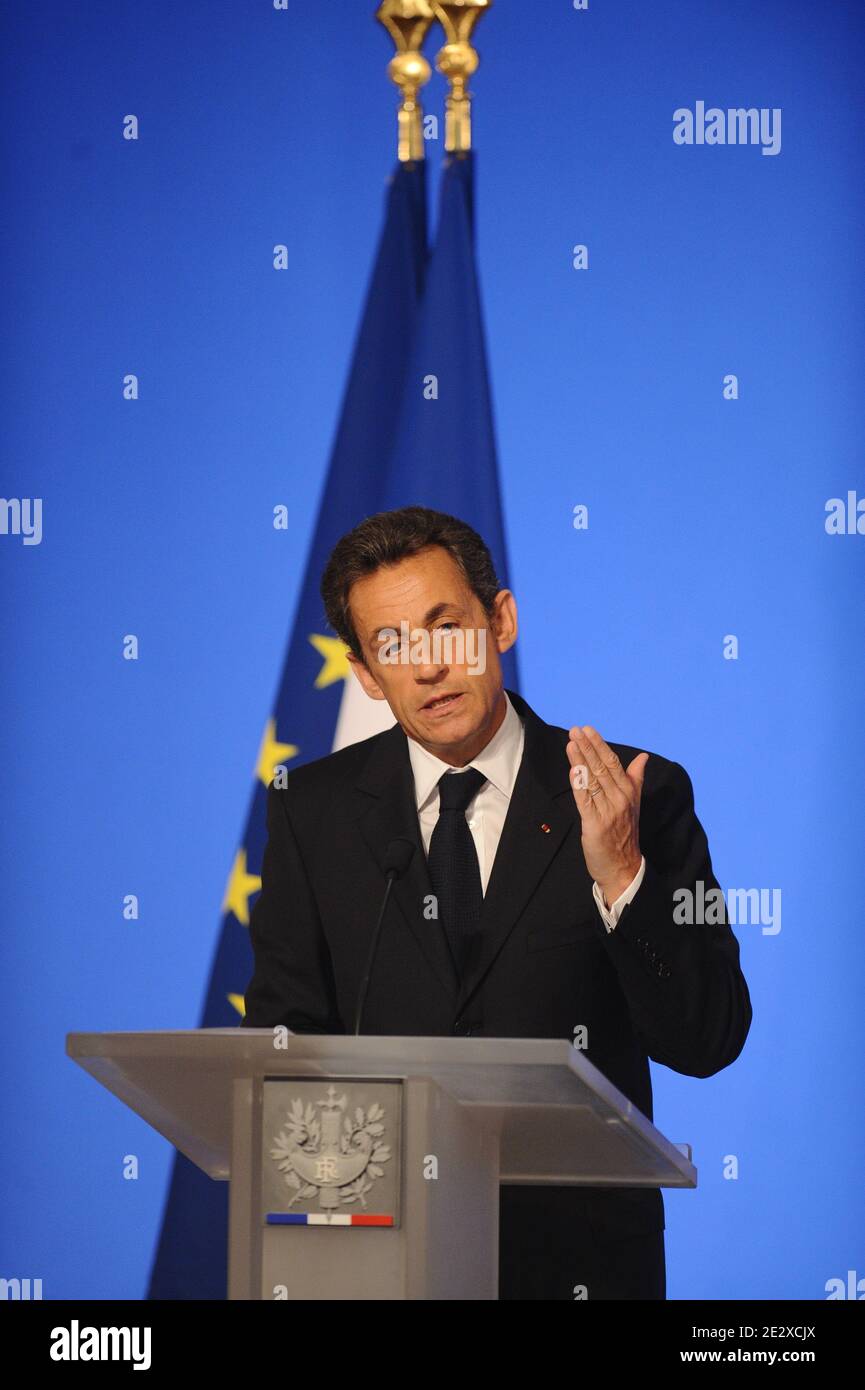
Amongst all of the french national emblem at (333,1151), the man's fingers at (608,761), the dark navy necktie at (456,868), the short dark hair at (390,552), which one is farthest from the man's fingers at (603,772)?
the short dark hair at (390,552)

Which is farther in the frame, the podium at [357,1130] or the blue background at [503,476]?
the blue background at [503,476]

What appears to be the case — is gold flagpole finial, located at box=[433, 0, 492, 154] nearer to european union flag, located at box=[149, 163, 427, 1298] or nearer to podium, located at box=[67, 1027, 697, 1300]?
european union flag, located at box=[149, 163, 427, 1298]

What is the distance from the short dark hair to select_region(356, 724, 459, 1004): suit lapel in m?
0.20

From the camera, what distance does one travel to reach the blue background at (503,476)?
426 centimetres

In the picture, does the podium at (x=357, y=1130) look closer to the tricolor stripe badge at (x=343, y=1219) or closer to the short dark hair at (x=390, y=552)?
the tricolor stripe badge at (x=343, y=1219)

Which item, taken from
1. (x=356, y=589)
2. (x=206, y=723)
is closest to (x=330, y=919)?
(x=356, y=589)

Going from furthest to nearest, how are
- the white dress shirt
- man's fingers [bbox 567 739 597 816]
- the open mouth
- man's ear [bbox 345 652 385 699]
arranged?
man's ear [bbox 345 652 385 699], the open mouth, the white dress shirt, man's fingers [bbox 567 739 597 816]

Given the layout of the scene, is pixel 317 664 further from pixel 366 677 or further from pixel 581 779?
pixel 581 779

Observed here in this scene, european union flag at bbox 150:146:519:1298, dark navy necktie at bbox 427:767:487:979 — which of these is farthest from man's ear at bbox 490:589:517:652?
european union flag at bbox 150:146:519:1298

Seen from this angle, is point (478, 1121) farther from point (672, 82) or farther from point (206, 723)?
point (672, 82)

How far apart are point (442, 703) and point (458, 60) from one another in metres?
2.04

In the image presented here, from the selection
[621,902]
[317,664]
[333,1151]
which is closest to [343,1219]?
[333,1151]

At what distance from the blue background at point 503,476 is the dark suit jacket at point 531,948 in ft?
3.96

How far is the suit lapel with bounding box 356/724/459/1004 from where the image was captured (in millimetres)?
2895
